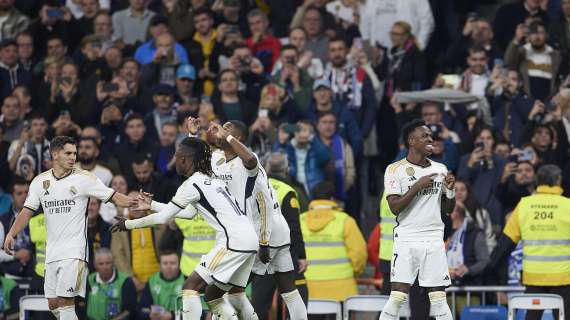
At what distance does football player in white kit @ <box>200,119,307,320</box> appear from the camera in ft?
49.3

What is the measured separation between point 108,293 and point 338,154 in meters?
4.00

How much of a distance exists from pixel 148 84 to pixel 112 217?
136 inches

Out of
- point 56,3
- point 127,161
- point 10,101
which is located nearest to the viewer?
point 127,161

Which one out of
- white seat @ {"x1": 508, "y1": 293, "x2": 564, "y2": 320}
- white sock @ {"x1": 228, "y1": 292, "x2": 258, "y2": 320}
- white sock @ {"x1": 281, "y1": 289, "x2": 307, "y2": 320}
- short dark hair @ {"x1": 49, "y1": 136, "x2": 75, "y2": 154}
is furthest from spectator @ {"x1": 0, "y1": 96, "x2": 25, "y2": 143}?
white seat @ {"x1": 508, "y1": 293, "x2": 564, "y2": 320}

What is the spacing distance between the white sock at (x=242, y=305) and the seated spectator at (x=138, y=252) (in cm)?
460

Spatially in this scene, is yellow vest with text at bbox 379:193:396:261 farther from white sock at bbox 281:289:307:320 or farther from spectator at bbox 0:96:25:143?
spectator at bbox 0:96:25:143

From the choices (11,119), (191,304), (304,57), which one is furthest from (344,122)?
(191,304)

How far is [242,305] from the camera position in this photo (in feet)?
49.1

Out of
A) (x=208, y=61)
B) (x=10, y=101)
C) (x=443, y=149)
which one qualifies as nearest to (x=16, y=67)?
(x=10, y=101)

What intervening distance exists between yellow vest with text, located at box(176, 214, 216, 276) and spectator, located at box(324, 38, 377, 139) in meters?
4.63

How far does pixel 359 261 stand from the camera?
1811 centimetres

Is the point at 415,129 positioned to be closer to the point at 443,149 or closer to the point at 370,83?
the point at 443,149

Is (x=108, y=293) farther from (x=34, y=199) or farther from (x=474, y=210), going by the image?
(x=474, y=210)

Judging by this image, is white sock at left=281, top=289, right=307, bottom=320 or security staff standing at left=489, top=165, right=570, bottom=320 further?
security staff standing at left=489, top=165, right=570, bottom=320
